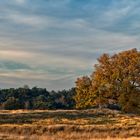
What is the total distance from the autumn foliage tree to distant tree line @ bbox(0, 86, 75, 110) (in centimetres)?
3769

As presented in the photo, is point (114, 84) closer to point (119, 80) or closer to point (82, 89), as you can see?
point (119, 80)

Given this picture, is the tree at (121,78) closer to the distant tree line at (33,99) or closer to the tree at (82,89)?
the tree at (82,89)

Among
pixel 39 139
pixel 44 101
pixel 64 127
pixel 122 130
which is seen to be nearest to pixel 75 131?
pixel 64 127

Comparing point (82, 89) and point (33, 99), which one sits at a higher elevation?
point (33, 99)

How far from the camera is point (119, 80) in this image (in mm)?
78312

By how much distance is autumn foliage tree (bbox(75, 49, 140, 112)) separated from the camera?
76438 mm

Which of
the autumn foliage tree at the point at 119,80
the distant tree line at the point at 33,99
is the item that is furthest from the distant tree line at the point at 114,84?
the distant tree line at the point at 33,99

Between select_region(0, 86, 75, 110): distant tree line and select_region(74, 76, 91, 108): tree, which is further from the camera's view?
select_region(0, 86, 75, 110): distant tree line

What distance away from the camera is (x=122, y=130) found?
44.9m

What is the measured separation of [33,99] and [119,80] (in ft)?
199

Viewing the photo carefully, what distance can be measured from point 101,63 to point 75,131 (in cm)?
3707

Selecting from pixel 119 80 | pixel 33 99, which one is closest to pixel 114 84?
pixel 119 80

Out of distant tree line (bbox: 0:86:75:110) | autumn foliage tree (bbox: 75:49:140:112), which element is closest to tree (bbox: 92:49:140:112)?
autumn foliage tree (bbox: 75:49:140:112)

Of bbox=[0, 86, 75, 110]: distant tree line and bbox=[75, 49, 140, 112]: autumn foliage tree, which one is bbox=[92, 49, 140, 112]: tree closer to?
bbox=[75, 49, 140, 112]: autumn foliage tree
